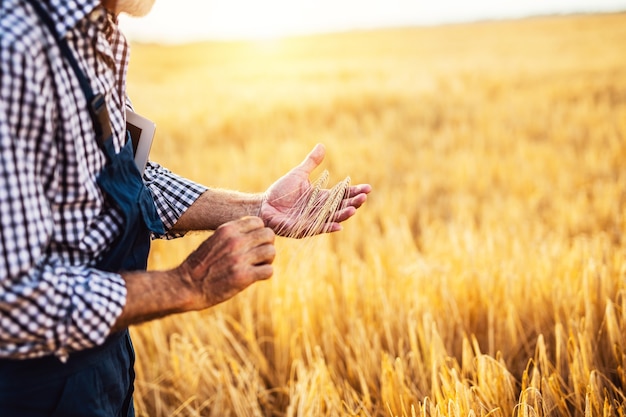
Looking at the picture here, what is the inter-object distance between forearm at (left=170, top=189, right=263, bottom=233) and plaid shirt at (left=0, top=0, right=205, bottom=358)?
0.28 meters

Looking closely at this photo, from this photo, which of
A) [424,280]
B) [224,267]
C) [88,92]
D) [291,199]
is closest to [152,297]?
[224,267]

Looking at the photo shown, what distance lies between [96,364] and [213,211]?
0.37m

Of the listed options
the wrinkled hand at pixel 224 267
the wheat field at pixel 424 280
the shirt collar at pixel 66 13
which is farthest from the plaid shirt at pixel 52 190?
the wheat field at pixel 424 280

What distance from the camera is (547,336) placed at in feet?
5.69

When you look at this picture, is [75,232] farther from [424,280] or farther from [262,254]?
[424,280]

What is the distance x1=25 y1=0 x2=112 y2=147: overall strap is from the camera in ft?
2.40

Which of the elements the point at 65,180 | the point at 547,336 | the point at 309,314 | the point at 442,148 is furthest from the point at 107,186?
the point at 442,148

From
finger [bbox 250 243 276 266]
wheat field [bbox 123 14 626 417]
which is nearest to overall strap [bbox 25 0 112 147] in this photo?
finger [bbox 250 243 276 266]

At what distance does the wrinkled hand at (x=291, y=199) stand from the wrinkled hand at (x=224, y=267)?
256 millimetres

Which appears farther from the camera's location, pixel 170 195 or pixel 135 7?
pixel 170 195

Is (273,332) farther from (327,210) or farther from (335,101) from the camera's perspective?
(335,101)

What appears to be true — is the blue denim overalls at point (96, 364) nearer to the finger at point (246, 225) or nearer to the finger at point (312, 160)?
the finger at point (246, 225)

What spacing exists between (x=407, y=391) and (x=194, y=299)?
2.62ft

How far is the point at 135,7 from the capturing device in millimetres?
873
